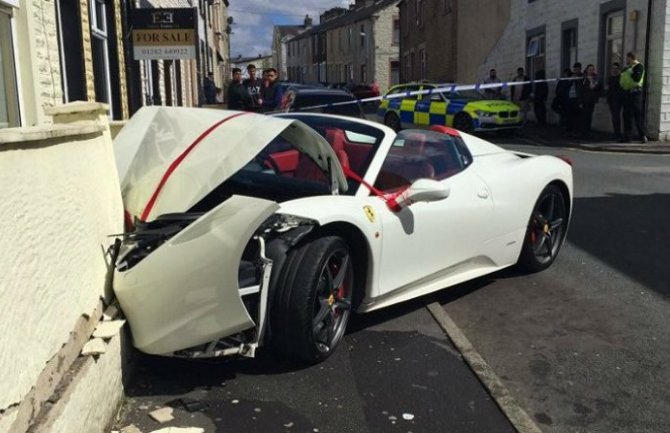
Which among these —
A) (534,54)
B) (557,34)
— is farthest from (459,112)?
(534,54)

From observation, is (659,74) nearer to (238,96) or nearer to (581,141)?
(581,141)

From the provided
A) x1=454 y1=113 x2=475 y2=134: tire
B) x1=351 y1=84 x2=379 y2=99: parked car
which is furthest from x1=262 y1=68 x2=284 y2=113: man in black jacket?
x1=351 y1=84 x2=379 y2=99: parked car

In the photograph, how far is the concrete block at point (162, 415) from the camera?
3.13 metres

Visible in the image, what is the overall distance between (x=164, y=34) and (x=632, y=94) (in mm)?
10149

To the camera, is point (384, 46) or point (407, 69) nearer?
point (407, 69)

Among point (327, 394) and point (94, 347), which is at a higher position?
point (94, 347)

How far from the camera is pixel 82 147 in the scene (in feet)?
10.3

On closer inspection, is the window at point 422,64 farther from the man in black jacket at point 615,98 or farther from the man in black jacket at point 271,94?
the man in black jacket at point 271,94

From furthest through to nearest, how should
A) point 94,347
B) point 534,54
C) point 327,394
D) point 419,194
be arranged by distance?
point 534,54
point 419,194
point 327,394
point 94,347

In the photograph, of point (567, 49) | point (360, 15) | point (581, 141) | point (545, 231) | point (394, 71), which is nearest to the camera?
point (545, 231)

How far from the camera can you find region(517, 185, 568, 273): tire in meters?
5.41

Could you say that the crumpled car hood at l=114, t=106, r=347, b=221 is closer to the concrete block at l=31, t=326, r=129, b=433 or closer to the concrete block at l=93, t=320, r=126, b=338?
the concrete block at l=93, t=320, r=126, b=338

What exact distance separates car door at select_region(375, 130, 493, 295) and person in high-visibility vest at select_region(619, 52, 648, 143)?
1165cm

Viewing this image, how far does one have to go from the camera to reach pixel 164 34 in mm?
10703
